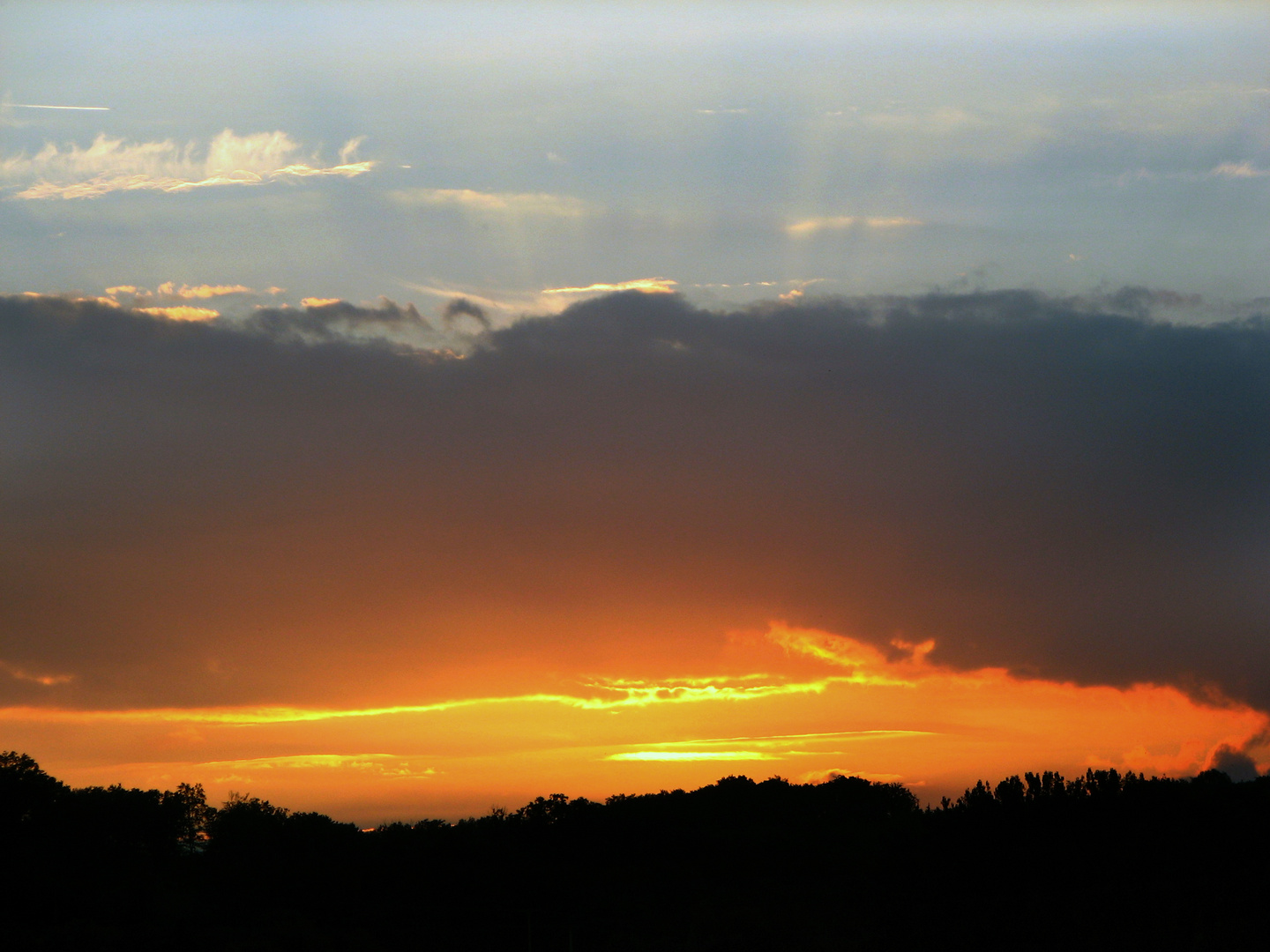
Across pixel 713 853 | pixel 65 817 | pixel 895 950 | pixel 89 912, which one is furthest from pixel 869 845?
pixel 65 817

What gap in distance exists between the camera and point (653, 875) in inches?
3319

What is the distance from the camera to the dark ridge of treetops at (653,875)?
50.0 meters

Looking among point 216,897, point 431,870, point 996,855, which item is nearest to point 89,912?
point 216,897

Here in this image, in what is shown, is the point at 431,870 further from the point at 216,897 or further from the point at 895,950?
the point at 895,950

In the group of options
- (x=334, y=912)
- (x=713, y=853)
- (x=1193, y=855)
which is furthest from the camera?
(x=713, y=853)

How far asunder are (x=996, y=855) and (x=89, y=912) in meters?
54.0

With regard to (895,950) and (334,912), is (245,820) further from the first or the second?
(895,950)

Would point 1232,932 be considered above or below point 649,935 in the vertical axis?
above

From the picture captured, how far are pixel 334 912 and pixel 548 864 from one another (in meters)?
17.3

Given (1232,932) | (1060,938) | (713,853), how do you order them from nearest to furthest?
(1232,932) → (1060,938) → (713,853)

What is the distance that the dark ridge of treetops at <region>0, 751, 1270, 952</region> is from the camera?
5003cm

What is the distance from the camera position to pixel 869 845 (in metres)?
95.8

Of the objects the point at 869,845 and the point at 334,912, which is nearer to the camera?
the point at 334,912

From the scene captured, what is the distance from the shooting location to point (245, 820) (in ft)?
318
